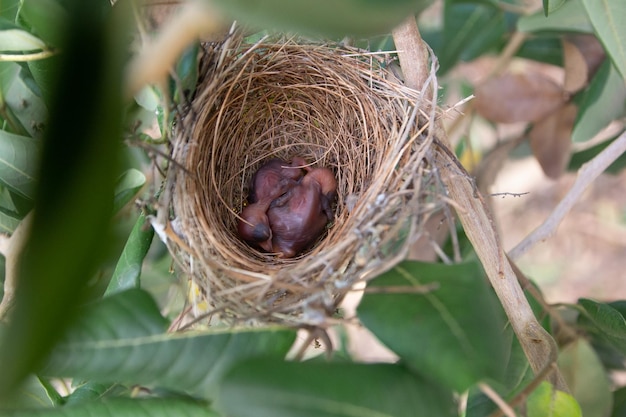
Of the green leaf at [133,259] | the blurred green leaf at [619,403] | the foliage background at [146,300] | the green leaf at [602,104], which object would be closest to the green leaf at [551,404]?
the foliage background at [146,300]

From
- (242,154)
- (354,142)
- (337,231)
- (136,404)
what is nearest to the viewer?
(136,404)

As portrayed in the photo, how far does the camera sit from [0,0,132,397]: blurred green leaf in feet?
1.27

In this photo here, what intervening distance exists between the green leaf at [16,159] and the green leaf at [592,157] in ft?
3.90

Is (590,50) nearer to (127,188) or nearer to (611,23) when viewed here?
(611,23)

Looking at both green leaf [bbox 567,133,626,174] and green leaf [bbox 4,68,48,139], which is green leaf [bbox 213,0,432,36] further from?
green leaf [bbox 567,133,626,174]

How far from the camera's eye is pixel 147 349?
0.60 metres

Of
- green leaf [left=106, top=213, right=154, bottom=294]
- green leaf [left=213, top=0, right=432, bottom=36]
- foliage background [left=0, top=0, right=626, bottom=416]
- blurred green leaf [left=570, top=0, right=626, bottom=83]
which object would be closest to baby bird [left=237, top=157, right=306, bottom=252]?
foliage background [left=0, top=0, right=626, bottom=416]

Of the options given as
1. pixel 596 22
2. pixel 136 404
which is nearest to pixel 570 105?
pixel 596 22

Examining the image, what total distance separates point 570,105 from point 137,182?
1012 mm

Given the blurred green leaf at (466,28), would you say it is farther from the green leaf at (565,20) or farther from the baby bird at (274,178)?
the baby bird at (274,178)

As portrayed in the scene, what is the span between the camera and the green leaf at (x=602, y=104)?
112 centimetres

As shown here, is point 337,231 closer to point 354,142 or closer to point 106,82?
point 354,142

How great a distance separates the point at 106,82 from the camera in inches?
16.0

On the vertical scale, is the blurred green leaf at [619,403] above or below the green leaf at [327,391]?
below
